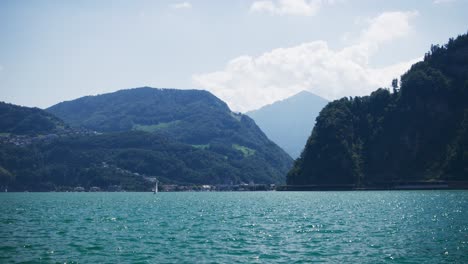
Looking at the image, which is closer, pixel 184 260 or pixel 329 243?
pixel 184 260

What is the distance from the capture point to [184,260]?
40656 mm

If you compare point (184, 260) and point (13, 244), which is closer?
point (184, 260)

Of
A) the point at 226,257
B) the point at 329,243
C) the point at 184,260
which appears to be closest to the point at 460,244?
the point at 329,243

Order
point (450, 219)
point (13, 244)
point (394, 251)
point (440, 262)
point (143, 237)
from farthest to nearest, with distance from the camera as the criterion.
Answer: point (450, 219)
point (143, 237)
point (13, 244)
point (394, 251)
point (440, 262)

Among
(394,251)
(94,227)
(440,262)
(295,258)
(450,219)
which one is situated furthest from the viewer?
(450,219)

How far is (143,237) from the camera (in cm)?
5575

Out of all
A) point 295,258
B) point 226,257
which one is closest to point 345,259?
point 295,258

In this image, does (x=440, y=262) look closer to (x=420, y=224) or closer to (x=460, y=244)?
(x=460, y=244)

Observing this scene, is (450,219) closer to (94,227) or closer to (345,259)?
(345,259)

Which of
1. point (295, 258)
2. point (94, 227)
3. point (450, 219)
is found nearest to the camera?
point (295, 258)

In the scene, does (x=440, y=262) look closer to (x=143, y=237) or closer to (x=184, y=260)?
(x=184, y=260)

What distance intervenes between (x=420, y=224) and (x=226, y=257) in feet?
117

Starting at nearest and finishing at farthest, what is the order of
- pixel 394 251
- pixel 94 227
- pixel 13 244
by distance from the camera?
pixel 394 251 < pixel 13 244 < pixel 94 227

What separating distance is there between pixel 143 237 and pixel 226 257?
16.6 metres
